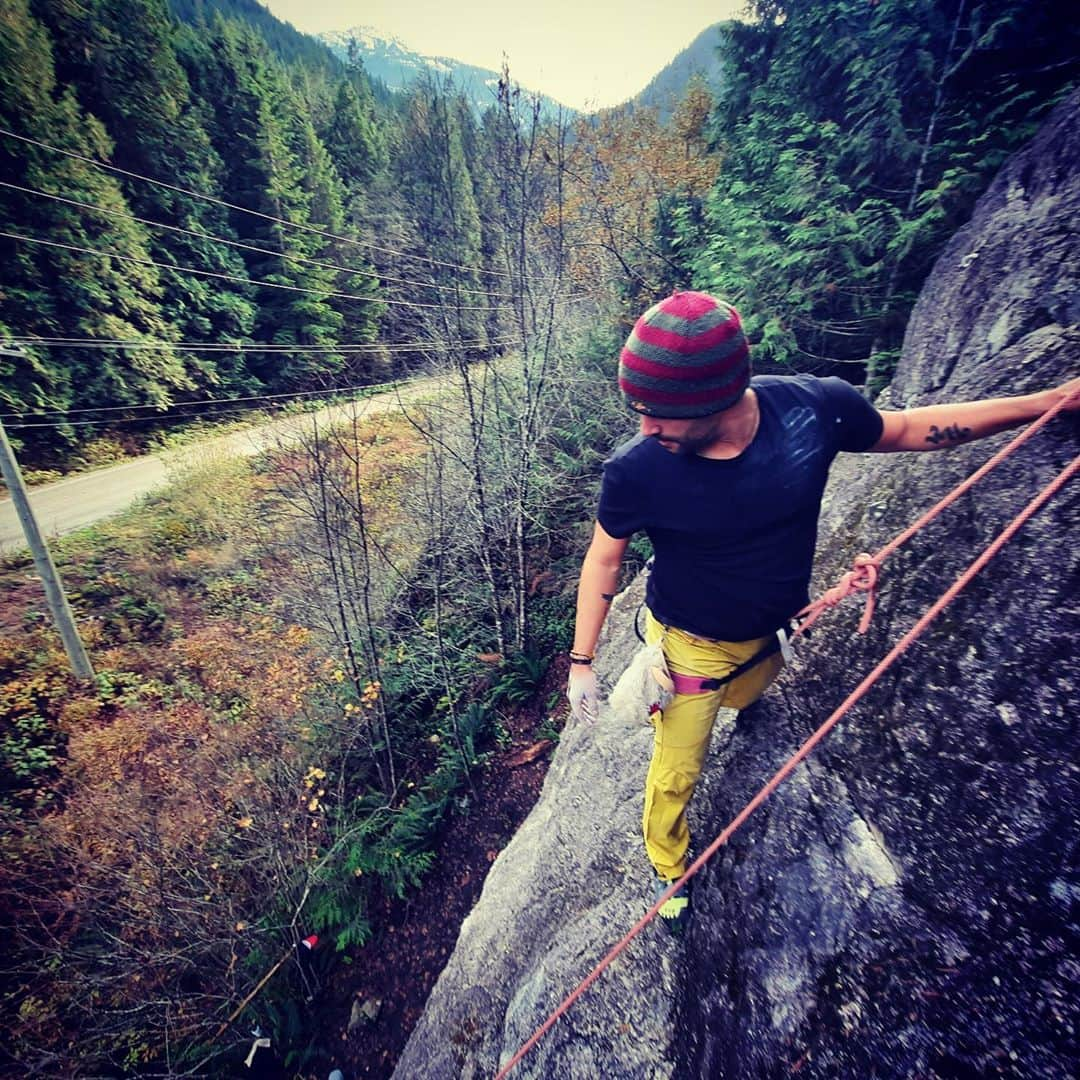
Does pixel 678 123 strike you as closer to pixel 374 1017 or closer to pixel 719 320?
pixel 719 320

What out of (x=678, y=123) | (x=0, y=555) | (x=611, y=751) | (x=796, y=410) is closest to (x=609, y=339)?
(x=611, y=751)

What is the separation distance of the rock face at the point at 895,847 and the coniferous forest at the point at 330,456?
7.45 feet

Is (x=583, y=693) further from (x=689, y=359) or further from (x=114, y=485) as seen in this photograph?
(x=114, y=485)

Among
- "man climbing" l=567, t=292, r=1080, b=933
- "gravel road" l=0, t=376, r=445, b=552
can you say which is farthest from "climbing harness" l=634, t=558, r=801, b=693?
"gravel road" l=0, t=376, r=445, b=552

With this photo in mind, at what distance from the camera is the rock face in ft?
4.88

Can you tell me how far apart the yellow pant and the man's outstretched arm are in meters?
0.93

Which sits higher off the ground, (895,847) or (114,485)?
Result: (895,847)

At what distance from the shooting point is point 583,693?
216 cm

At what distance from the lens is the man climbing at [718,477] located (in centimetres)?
158

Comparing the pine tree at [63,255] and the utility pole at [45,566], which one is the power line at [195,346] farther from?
the utility pole at [45,566]

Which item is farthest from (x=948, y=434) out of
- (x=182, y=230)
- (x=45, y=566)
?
(x=182, y=230)

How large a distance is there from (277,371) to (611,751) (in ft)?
71.0

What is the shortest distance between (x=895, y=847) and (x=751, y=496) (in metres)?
1.41

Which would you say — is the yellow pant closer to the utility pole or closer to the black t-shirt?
the black t-shirt
